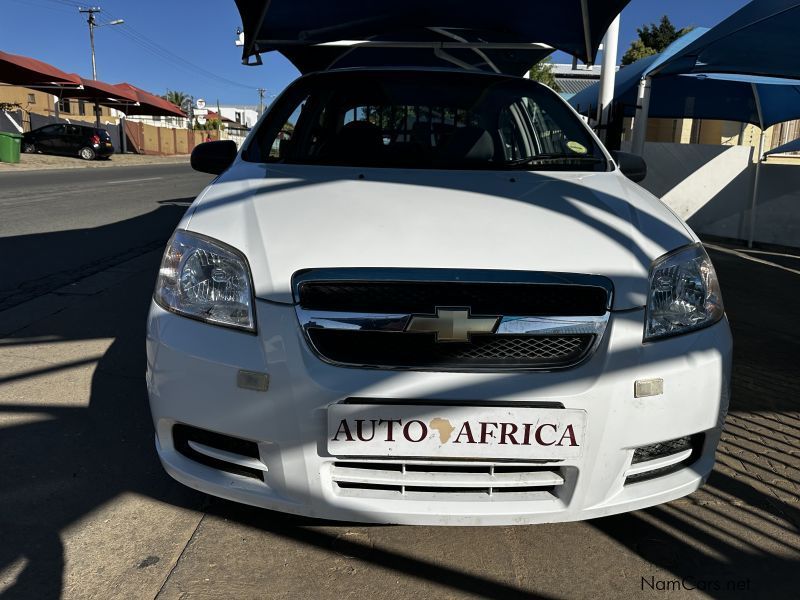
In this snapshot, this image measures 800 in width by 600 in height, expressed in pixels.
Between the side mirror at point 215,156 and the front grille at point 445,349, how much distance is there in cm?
166

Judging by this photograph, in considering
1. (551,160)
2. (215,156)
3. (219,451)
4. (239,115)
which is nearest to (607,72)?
(551,160)

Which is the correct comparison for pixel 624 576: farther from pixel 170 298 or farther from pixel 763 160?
pixel 763 160

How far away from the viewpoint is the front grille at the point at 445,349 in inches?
74.3

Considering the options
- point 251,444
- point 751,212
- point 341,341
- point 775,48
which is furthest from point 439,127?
point 751,212

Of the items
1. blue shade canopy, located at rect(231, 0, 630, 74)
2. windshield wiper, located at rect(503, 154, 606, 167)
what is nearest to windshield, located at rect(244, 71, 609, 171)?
windshield wiper, located at rect(503, 154, 606, 167)

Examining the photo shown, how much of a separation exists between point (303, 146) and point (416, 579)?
6.79 feet

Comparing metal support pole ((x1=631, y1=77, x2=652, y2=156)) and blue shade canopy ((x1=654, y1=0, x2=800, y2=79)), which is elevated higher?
blue shade canopy ((x1=654, y1=0, x2=800, y2=79))

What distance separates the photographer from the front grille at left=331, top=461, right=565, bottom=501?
6.19ft

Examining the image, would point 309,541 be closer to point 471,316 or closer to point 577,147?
point 471,316

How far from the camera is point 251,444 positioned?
1.96 m

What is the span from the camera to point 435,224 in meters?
2.15

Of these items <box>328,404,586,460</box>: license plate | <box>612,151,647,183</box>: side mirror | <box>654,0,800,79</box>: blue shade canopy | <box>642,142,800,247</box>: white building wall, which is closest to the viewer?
<box>328,404,586,460</box>: license plate

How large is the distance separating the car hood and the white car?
0.03 feet

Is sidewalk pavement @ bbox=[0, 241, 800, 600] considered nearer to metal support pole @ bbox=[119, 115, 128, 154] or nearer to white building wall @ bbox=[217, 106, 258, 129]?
metal support pole @ bbox=[119, 115, 128, 154]
